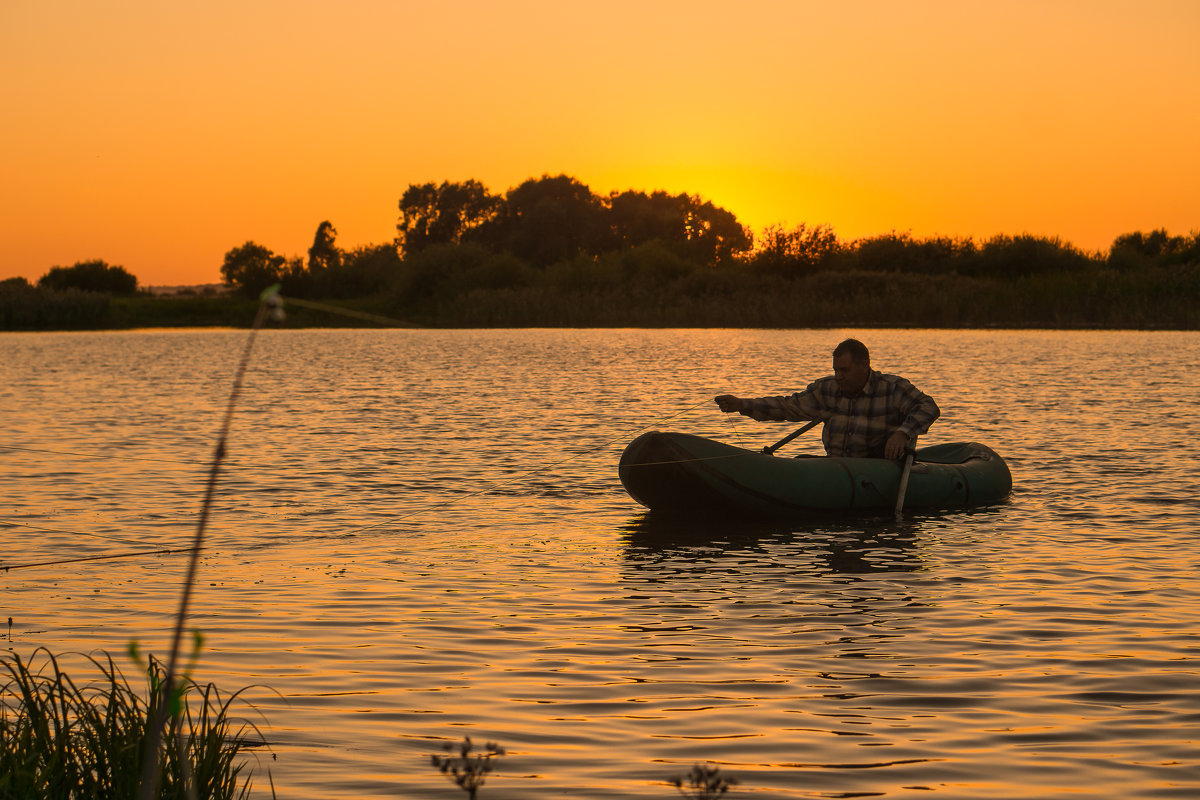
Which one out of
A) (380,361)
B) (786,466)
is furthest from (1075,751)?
(380,361)

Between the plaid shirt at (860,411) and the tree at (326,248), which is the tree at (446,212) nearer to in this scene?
the tree at (326,248)

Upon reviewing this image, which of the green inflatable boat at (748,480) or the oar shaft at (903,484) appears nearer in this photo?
the green inflatable boat at (748,480)

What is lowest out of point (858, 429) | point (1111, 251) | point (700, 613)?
point (700, 613)

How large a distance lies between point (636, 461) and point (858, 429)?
2012 millimetres

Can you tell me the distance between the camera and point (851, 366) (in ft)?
38.7

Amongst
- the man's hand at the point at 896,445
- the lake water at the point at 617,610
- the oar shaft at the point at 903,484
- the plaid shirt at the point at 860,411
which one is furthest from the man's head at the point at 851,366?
the lake water at the point at 617,610

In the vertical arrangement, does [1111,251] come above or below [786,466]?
above

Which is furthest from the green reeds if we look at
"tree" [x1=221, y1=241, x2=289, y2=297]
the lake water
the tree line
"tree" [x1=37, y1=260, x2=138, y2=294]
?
"tree" [x1=37, y1=260, x2=138, y2=294]

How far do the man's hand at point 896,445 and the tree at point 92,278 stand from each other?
77.4 metres

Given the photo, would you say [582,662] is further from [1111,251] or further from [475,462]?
[1111,251]

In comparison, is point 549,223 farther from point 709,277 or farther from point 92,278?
point 709,277

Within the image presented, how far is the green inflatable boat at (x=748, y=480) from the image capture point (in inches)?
471

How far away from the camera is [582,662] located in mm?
7145

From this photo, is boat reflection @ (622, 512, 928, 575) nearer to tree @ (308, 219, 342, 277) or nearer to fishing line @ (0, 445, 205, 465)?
fishing line @ (0, 445, 205, 465)
